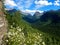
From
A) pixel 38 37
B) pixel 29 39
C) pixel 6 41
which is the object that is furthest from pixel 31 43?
pixel 6 41

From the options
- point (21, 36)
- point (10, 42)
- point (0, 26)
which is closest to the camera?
point (0, 26)

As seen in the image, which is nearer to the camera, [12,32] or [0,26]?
[0,26]

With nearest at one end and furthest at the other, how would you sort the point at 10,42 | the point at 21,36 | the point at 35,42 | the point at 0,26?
the point at 0,26
the point at 10,42
the point at 21,36
the point at 35,42

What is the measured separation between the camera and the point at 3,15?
13.2m

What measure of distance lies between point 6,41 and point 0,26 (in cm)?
82

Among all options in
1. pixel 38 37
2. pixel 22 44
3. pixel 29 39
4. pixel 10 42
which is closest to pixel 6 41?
pixel 10 42

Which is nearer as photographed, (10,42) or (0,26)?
(0,26)

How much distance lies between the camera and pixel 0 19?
12.8 metres

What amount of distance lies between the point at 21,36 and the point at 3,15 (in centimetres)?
192

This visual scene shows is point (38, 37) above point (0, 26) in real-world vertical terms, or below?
below

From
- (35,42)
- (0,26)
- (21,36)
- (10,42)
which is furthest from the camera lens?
(35,42)

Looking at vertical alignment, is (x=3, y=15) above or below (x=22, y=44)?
above

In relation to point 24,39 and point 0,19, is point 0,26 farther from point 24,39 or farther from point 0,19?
point 24,39

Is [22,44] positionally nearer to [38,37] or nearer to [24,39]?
[24,39]
